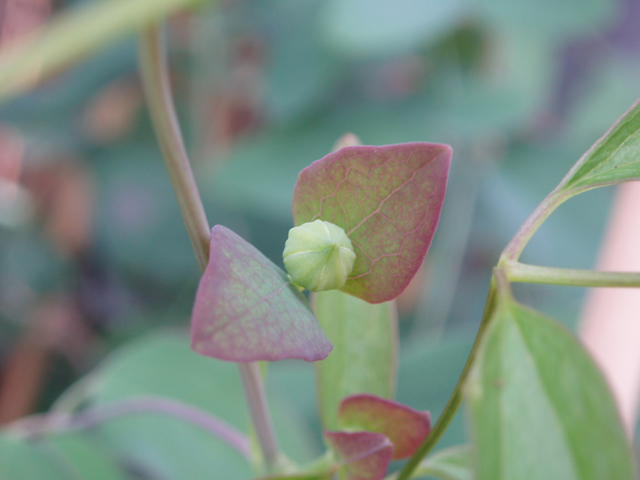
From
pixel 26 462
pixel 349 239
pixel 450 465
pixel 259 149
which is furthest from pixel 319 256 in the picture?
pixel 259 149

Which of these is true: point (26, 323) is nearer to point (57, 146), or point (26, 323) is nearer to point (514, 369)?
point (57, 146)

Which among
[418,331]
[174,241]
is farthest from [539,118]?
[174,241]

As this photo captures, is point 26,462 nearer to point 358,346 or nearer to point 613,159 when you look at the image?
point 358,346

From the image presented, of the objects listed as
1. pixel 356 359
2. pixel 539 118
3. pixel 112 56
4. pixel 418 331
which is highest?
pixel 112 56

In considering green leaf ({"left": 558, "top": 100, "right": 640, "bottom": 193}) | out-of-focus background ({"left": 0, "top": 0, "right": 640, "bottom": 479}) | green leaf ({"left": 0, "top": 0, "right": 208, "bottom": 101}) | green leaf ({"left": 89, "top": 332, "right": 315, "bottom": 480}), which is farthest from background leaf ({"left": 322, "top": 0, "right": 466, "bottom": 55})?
green leaf ({"left": 558, "top": 100, "right": 640, "bottom": 193})

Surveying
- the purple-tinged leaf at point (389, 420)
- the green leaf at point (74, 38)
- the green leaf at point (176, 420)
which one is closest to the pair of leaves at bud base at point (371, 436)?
the purple-tinged leaf at point (389, 420)

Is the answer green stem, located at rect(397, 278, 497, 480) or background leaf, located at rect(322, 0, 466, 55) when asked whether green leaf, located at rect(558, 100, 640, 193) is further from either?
background leaf, located at rect(322, 0, 466, 55)

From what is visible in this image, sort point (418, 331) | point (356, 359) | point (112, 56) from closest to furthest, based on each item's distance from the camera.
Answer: point (356, 359)
point (418, 331)
point (112, 56)
